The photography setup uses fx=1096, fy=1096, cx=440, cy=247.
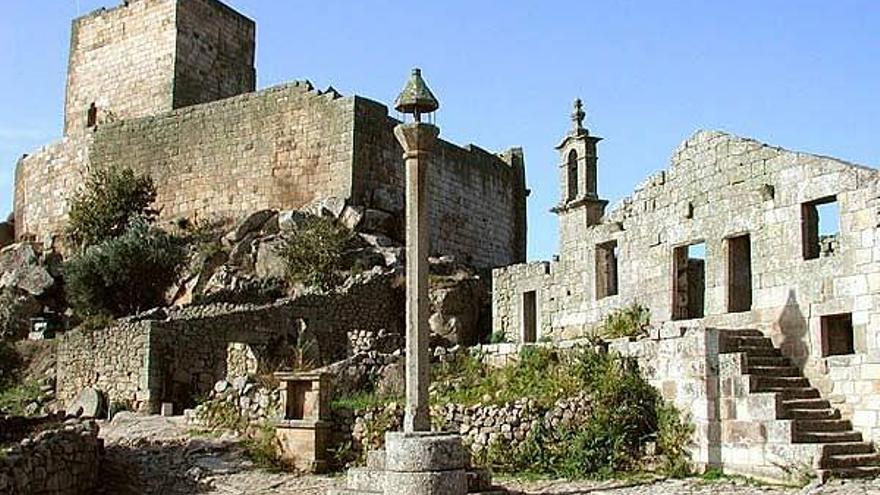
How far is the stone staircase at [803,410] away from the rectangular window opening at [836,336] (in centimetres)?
59

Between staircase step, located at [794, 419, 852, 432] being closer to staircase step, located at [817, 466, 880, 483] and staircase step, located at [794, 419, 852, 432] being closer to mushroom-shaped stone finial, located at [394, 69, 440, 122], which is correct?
staircase step, located at [817, 466, 880, 483]

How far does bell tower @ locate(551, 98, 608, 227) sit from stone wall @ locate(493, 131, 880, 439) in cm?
27

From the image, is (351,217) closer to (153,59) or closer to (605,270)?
(605,270)

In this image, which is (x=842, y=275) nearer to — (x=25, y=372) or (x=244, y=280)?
(x=244, y=280)

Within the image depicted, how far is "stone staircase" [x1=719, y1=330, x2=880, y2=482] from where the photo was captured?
14.1 metres

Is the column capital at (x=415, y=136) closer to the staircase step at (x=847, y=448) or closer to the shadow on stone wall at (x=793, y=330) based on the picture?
the staircase step at (x=847, y=448)

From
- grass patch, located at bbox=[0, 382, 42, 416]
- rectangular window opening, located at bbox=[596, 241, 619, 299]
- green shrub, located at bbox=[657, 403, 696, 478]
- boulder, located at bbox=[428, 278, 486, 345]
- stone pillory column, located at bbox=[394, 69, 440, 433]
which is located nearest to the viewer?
stone pillory column, located at bbox=[394, 69, 440, 433]

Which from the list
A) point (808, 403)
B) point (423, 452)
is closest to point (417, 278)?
point (423, 452)

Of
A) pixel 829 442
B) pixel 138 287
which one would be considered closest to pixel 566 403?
pixel 829 442

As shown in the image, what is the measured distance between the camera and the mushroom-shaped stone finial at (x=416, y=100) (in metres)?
13.0

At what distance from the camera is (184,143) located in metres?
Result: 34.0

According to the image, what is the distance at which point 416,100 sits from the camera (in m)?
13.0

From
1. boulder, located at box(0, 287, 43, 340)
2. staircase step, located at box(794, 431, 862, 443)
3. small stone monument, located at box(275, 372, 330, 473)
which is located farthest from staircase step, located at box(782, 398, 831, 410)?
boulder, located at box(0, 287, 43, 340)

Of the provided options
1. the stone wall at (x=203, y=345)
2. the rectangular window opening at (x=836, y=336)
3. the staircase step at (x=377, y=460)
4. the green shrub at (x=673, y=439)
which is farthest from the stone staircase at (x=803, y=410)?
the stone wall at (x=203, y=345)
